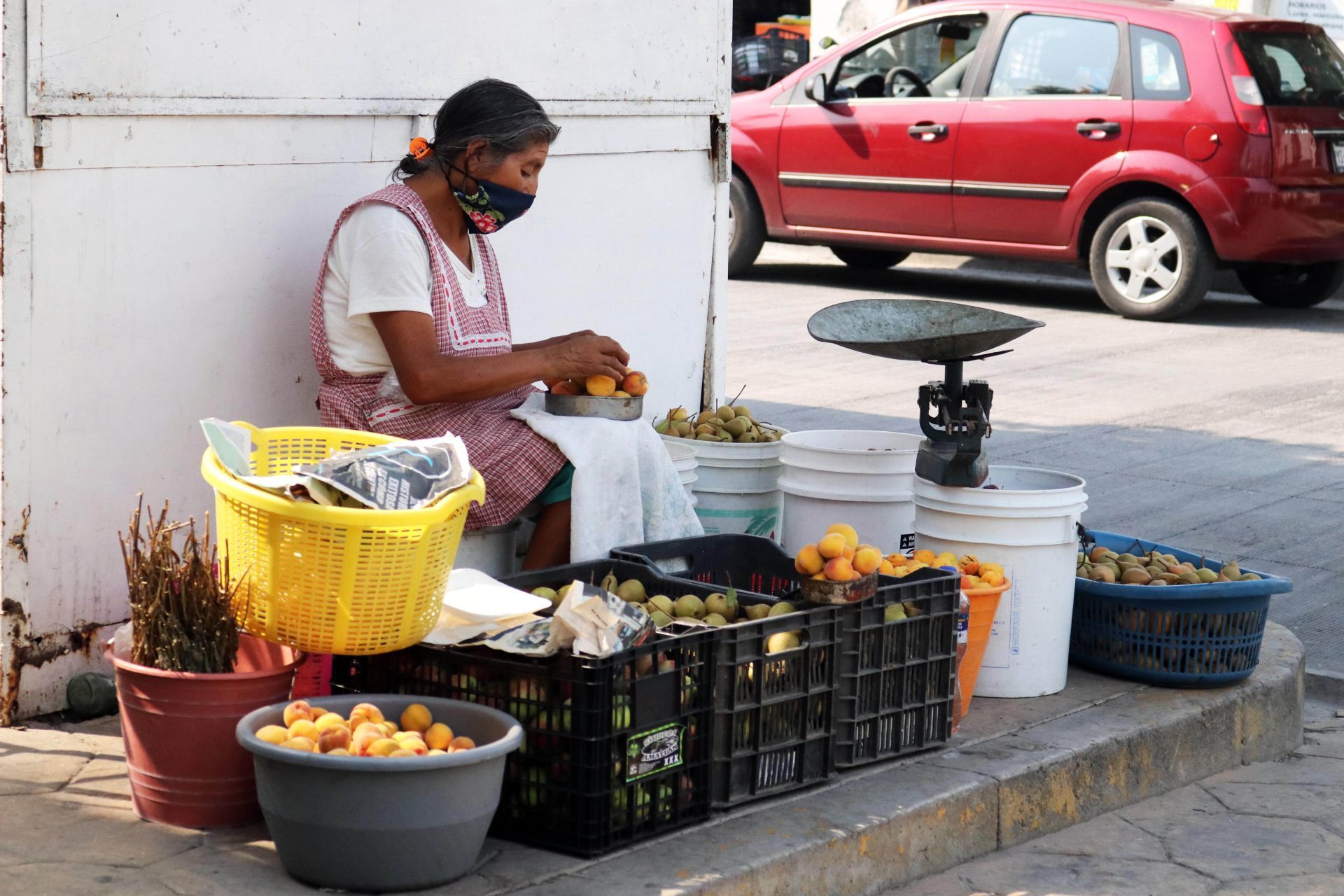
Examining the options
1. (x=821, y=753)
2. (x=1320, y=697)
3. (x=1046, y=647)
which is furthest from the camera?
(x=1320, y=697)

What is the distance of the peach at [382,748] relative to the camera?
2.82m

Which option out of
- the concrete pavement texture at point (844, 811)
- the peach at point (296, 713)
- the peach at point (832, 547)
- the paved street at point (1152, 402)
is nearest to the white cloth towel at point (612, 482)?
the peach at point (832, 547)

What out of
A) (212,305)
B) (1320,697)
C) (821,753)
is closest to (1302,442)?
(1320,697)

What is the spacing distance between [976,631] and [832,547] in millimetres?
697

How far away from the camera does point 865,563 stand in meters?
3.45

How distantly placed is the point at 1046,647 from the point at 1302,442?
388cm

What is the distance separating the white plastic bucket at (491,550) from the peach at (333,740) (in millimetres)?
1208

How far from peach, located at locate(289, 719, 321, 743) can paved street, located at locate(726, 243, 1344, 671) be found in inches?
128

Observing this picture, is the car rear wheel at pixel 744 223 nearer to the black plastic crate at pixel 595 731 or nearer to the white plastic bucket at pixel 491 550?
the white plastic bucket at pixel 491 550

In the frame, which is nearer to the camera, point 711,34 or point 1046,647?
point 1046,647

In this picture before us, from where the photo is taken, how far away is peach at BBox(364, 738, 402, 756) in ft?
9.25

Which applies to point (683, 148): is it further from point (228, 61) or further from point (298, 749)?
point (298, 749)

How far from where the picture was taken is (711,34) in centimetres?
516

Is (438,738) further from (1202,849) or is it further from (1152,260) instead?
(1152,260)
